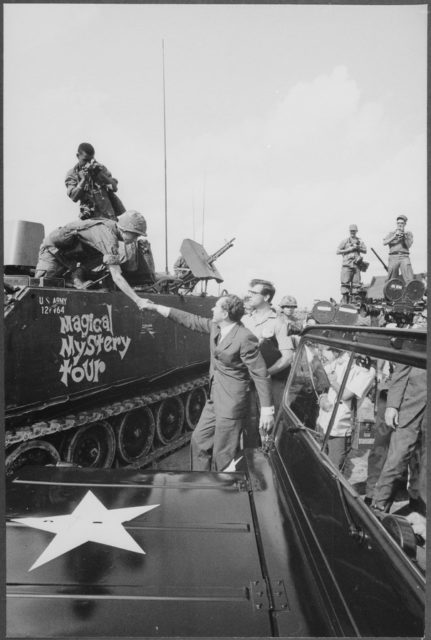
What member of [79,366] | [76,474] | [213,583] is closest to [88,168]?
[79,366]

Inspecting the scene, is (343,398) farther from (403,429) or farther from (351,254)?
(351,254)

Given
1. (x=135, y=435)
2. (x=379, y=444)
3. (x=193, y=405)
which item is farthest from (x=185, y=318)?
(x=193, y=405)

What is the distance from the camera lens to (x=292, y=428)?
2.42 meters

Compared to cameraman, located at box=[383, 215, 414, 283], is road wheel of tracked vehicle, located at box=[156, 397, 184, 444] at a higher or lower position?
lower

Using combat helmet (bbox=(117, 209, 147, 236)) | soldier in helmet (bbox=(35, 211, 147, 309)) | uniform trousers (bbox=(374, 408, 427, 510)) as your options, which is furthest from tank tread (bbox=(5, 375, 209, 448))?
uniform trousers (bbox=(374, 408, 427, 510))

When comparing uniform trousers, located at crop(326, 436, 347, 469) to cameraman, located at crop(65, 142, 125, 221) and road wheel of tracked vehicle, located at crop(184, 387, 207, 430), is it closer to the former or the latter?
cameraman, located at crop(65, 142, 125, 221)

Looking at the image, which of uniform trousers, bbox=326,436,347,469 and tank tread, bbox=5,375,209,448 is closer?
uniform trousers, bbox=326,436,347,469

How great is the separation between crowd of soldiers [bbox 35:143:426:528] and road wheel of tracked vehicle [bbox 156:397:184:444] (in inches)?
75.5

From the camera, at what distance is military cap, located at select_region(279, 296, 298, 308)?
28.5 ft

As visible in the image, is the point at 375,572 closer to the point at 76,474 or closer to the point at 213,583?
the point at 213,583

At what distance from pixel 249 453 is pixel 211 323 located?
169 centimetres

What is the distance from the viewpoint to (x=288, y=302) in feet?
28.7

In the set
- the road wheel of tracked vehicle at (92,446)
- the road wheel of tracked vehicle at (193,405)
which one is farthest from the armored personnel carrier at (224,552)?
the road wheel of tracked vehicle at (193,405)

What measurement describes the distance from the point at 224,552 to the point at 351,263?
7395 mm
